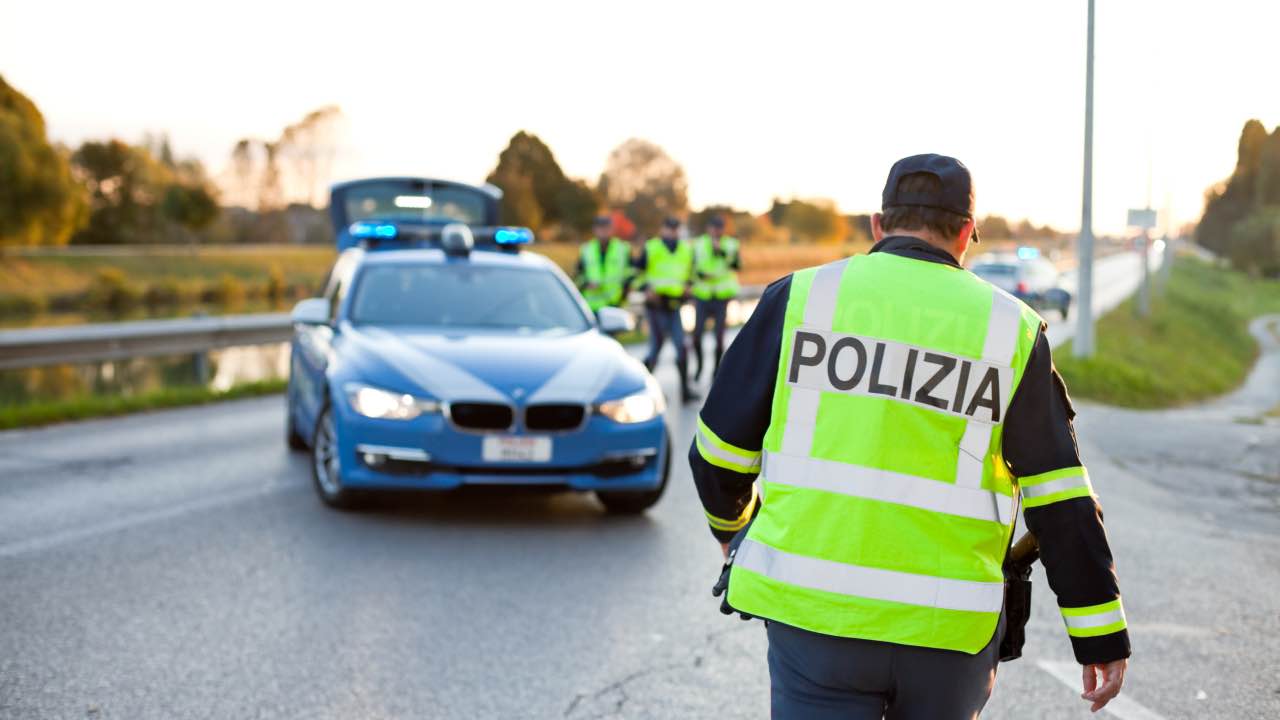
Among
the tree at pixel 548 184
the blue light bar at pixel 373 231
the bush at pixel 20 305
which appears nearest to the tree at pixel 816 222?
the tree at pixel 548 184

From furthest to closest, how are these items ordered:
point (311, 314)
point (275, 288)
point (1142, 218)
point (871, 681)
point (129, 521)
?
point (275, 288), point (1142, 218), point (311, 314), point (129, 521), point (871, 681)

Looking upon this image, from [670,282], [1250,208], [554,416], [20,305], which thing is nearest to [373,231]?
[554,416]

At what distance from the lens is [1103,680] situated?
2559mm

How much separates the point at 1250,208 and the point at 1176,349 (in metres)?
13.5

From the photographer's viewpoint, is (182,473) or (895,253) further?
(182,473)

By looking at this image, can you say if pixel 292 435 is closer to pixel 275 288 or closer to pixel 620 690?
pixel 620 690

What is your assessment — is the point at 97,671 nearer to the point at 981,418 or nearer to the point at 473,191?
the point at 981,418

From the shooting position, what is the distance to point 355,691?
177 inches

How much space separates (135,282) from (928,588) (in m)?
65.9

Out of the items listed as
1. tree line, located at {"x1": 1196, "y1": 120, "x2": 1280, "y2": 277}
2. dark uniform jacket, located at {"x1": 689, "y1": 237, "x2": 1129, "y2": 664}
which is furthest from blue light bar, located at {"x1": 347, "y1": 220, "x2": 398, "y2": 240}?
tree line, located at {"x1": 1196, "y1": 120, "x2": 1280, "y2": 277}

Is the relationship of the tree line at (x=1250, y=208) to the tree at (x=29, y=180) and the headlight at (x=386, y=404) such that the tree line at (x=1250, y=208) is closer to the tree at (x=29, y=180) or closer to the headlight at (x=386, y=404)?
the headlight at (x=386, y=404)

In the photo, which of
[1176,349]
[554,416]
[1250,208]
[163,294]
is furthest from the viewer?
[163,294]

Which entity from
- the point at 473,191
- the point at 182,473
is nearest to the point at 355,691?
the point at 182,473

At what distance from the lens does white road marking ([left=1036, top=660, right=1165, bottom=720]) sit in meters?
4.39
